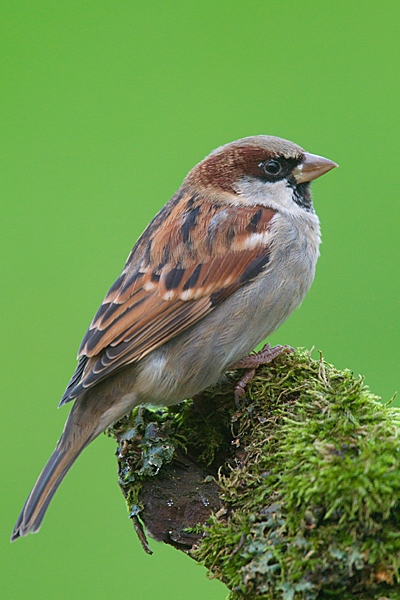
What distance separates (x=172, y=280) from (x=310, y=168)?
0.92 metres

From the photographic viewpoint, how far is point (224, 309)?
3.37 m

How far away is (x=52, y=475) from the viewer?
9.91 ft

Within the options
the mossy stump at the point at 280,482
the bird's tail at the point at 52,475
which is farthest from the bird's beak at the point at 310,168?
the bird's tail at the point at 52,475

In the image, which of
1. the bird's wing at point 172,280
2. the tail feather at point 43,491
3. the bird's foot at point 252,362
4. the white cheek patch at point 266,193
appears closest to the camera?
the tail feather at point 43,491

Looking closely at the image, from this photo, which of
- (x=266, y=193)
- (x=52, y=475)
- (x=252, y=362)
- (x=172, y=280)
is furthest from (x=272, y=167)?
(x=52, y=475)

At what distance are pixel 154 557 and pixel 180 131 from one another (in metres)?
3.24

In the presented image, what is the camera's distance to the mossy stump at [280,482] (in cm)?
213

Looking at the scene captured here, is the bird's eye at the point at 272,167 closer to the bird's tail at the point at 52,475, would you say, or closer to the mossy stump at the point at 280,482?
the mossy stump at the point at 280,482

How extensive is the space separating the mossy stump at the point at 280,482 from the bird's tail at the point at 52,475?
0.55 ft

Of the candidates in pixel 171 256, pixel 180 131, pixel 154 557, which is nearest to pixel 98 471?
pixel 154 557

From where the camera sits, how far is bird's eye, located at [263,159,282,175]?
146 inches

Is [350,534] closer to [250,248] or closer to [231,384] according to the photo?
[231,384]

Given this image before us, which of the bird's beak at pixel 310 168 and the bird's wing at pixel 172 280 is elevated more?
the bird's beak at pixel 310 168

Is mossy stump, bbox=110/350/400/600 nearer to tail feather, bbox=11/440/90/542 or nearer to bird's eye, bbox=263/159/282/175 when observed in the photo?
tail feather, bbox=11/440/90/542
